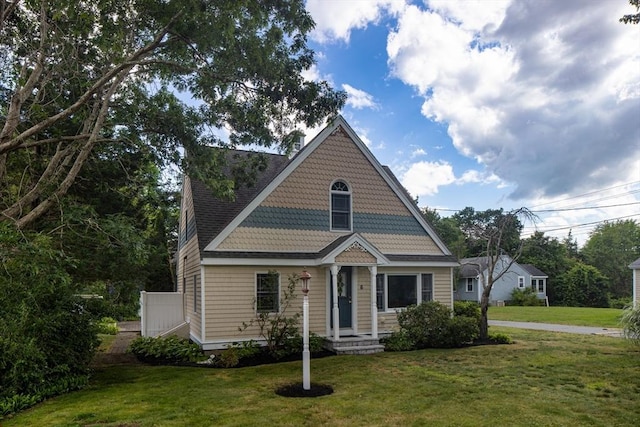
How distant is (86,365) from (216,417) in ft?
16.1

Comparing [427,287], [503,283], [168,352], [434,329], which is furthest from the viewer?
[503,283]

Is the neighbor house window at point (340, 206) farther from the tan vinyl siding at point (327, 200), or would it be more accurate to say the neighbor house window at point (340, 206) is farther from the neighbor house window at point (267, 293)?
the neighbor house window at point (267, 293)

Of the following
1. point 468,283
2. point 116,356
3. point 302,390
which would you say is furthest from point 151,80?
point 468,283

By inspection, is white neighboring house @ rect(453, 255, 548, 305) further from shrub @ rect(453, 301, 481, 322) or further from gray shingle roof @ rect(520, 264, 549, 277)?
shrub @ rect(453, 301, 481, 322)

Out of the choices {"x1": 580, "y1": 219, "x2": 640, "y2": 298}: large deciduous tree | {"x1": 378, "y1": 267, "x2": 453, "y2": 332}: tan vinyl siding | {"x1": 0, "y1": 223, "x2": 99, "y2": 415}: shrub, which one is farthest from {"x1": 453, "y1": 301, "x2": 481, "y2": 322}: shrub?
{"x1": 580, "y1": 219, "x2": 640, "y2": 298}: large deciduous tree

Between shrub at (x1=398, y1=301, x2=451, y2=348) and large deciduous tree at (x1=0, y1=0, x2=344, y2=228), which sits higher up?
large deciduous tree at (x1=0, y1=0, x2=344, y2=228)

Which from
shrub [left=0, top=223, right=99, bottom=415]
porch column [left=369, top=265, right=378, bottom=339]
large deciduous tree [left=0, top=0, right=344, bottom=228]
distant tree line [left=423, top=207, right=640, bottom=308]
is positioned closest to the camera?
shrub [left=0, top=223, right=99, bottom=415]

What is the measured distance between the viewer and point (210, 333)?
40.4 ft

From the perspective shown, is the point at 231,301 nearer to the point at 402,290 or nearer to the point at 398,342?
the point at 398,342

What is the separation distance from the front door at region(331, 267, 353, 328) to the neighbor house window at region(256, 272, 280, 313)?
214 centimetres

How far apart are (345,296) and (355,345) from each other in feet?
5.94

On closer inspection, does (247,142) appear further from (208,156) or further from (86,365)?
(86,365)

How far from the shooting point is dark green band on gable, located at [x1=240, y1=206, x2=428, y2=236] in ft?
44.3

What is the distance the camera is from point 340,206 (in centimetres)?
1488
